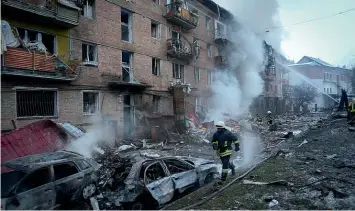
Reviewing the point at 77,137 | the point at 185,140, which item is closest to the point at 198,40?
the point at 185,140

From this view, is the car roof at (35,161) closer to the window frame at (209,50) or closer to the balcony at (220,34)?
the window frame at (209,50)

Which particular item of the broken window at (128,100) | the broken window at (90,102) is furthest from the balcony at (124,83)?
the broken window at (90,102)

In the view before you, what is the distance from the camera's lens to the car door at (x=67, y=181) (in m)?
6.38

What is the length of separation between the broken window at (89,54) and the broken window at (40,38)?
71.1 inches

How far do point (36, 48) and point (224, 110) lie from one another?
692 inches

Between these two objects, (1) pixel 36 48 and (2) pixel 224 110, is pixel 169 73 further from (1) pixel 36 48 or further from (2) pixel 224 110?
(1) pixel 36 48

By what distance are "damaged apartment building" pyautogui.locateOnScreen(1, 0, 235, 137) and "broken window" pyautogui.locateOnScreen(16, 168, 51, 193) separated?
5833 mm

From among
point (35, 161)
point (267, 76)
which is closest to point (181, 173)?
point (35, 161)

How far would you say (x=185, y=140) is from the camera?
652 inches

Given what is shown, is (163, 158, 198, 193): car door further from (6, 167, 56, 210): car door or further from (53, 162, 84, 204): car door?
(6, 167, 56, 210): car door

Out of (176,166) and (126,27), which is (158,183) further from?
(126,27)

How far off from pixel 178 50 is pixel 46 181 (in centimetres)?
1555

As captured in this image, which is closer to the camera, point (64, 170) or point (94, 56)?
point (64, 170)

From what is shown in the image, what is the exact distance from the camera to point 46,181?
621 centimetres
